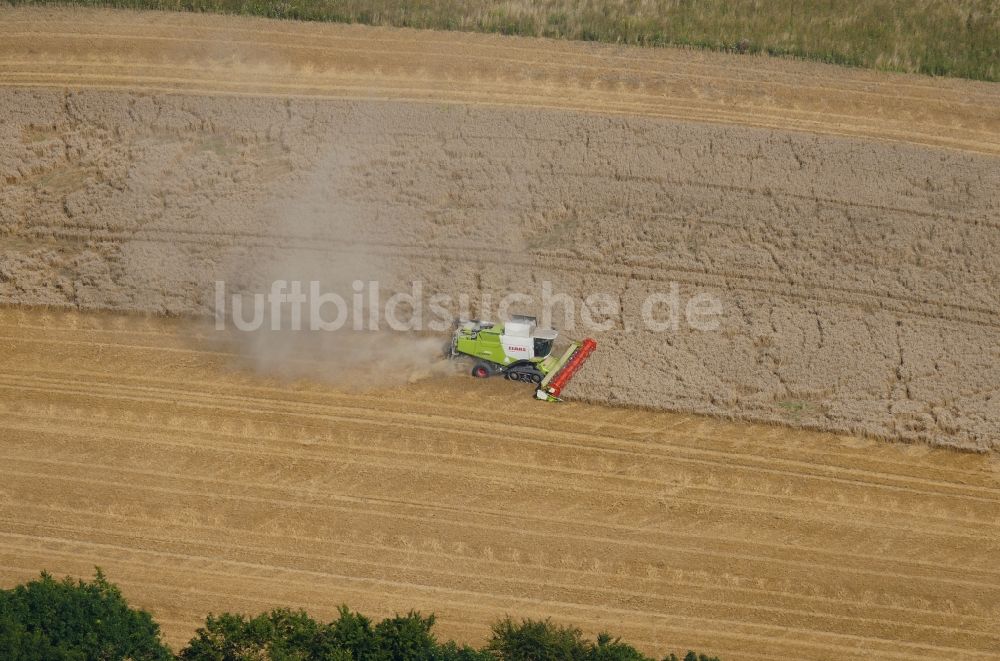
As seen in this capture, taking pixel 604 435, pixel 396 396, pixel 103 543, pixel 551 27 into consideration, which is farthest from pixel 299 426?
pixel 551 27

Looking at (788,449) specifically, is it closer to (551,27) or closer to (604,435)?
(604,435)

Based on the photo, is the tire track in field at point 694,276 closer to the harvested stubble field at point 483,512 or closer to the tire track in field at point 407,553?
the harvested stubble field at point 483,512

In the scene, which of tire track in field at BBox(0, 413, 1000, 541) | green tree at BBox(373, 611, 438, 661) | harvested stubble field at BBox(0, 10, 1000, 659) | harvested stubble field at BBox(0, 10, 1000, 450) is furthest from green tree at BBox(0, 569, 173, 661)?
harvested stubble field at BBox(0, 10, 1000, 450)

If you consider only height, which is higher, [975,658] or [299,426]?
[299,426]

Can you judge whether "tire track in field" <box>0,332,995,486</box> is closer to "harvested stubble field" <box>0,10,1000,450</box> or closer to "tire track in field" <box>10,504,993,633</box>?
"harvested stubble field" <box>0,10,1000,450</box>

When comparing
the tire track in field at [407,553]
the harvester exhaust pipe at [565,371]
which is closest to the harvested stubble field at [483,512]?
the tire track in field at [407,553]
